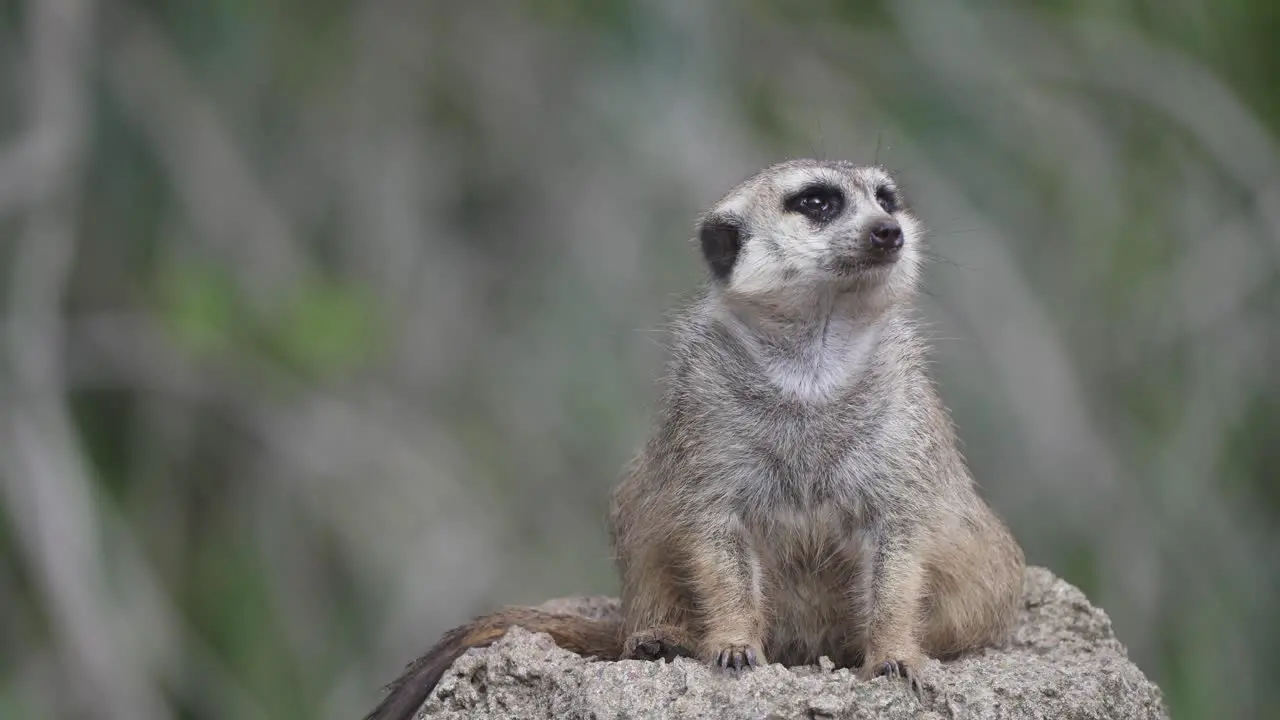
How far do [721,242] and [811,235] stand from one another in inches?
8.2

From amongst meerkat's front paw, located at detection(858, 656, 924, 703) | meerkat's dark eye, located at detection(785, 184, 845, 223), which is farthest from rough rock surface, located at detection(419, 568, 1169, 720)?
meerkat's dark eye, located at detection(785, 184, 845, 223)

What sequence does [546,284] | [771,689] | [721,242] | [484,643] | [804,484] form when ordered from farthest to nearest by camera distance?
[546,284], [721,242], [484,643], [804,484], [771,689]

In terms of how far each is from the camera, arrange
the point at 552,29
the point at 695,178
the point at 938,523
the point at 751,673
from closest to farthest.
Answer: the point at 751,673 < the point at 938,523 < the point at 695,178 < the point at 552,29

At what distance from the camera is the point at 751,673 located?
9.18ft

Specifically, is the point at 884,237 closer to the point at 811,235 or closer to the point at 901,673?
the point at 811,235

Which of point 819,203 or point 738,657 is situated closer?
point 738,657

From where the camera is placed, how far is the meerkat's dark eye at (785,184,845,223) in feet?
10.6

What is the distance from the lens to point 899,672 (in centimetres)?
281

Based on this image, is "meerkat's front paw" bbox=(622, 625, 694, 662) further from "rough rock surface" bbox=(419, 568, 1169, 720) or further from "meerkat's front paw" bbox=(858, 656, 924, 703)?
"meerkat's front paw" bbox=(858, 656, 924, 703)

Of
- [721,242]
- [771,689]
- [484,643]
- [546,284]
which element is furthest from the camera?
[546,284]

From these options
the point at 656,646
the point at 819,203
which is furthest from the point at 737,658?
the point at 819,203

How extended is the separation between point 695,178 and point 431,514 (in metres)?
1.36

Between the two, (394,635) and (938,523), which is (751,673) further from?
(394,635)

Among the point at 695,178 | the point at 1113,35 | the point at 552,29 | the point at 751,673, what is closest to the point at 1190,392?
the point at 1113,35
